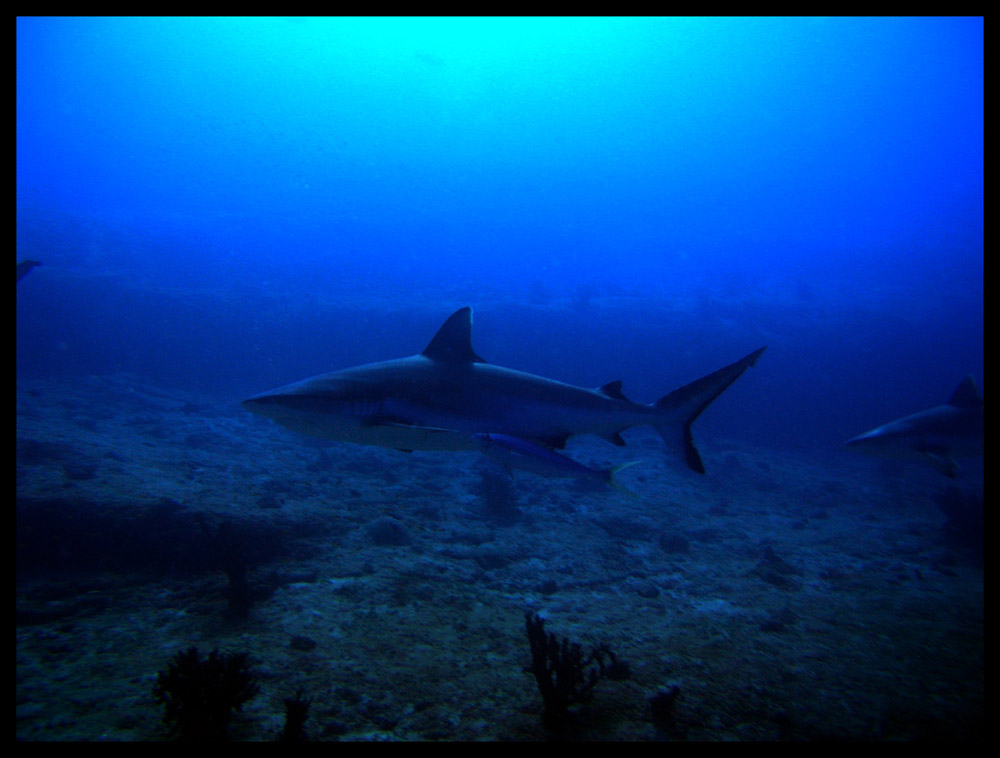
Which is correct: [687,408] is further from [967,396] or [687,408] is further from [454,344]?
[967,396]

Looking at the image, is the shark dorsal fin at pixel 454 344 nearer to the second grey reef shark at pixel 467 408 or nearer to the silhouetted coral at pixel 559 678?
the second grey reef shark at pixel 467 408

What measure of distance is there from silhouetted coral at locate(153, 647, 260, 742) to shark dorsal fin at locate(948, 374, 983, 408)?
9876mm

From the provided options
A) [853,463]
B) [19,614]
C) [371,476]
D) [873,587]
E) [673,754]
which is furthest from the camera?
[853,463]

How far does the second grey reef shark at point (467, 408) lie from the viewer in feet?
14.5

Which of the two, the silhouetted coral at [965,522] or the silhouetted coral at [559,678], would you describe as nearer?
the silhouetted coral at [559,678]

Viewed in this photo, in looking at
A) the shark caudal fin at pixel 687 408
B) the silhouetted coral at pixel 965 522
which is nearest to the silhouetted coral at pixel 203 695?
the shark caudal fin at pixel 687 408

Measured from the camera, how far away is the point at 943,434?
636 cm

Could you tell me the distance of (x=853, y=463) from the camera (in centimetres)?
2122

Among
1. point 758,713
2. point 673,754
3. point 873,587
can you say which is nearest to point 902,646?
point 873,587

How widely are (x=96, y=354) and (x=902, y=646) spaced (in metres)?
33.7

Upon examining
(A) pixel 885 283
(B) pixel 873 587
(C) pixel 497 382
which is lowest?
(B) pixel 873 587

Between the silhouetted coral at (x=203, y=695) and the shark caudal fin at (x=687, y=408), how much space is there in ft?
16.5

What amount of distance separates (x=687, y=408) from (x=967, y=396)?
5018 mm
